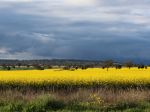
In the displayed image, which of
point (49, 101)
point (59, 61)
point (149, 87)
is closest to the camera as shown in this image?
point (49, 101)

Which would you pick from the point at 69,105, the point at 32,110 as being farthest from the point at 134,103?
the point at 32,110

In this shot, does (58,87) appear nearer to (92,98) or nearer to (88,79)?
(88,79)

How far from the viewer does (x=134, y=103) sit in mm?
17641

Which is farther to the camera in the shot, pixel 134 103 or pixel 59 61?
pixel 59 61

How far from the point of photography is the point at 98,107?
16.2 metres

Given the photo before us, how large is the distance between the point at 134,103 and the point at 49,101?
129 inches

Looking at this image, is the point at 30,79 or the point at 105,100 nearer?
the point at 105,100

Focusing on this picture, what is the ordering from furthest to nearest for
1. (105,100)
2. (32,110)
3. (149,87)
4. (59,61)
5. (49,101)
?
(59,61)
(149,87)
(105,100)
(49,101)
(32,110)

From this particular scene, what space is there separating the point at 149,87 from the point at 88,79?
3589 mm

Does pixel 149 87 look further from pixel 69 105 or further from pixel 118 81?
pixel 69 105

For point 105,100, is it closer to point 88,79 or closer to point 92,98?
point 92,98

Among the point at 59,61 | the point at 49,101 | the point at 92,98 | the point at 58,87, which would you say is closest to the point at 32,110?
the point at 49,101

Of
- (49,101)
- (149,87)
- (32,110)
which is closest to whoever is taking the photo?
(32,110)

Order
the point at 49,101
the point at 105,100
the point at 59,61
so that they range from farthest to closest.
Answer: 1. the point at 59,61
2. the point at 105,100
3. the point at 49,101
